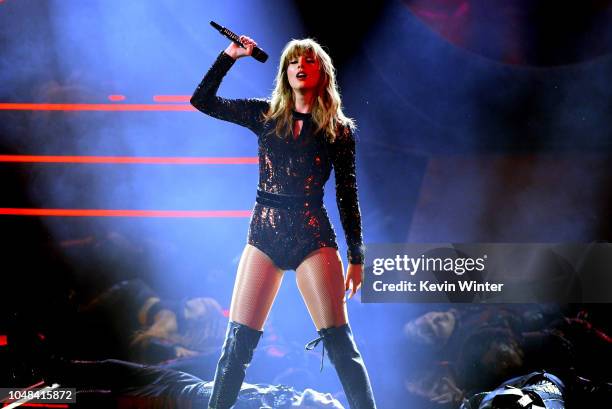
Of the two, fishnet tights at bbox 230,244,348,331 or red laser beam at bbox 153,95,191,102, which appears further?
red laser beam at bbox 153,95,191,102

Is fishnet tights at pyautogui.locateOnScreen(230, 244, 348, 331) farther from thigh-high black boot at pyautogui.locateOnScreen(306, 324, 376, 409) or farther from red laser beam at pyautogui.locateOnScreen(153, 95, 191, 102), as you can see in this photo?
red laser beam at pyautogui.locateOnScreen(153, 95, 191, 102)

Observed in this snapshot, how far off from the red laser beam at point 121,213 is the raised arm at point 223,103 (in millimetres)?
826

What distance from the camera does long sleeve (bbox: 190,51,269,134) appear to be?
322 cm

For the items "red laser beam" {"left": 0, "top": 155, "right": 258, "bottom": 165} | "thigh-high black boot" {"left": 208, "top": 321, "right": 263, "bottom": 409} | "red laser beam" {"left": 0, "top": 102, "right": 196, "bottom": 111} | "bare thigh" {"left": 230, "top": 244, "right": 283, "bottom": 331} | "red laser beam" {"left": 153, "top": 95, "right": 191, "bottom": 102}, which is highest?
"red laser beam" {"left": 153, "top": 95, "right": 191, "bottom": 102}

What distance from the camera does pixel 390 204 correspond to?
3914 millimetres

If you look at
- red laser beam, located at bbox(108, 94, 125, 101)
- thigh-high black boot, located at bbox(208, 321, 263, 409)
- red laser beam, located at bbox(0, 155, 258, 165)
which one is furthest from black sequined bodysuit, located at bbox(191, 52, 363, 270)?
red laser beam, located at bbox(108, 94, 125, 101)

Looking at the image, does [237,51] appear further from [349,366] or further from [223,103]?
[349,366]

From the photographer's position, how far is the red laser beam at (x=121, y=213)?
400cm

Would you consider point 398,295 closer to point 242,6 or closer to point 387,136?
point 387,136

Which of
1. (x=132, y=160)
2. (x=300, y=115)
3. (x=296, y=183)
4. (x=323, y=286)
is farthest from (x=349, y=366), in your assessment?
(x=132, y=160)

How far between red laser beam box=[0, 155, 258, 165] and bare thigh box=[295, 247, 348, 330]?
1.07 metres

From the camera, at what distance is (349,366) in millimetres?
3064

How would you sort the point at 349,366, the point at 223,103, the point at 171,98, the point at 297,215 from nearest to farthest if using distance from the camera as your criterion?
the point at 349,366 < the point at 297,215 < the point at 223,103 < the point at 171,98

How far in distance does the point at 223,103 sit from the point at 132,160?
3.50ft
